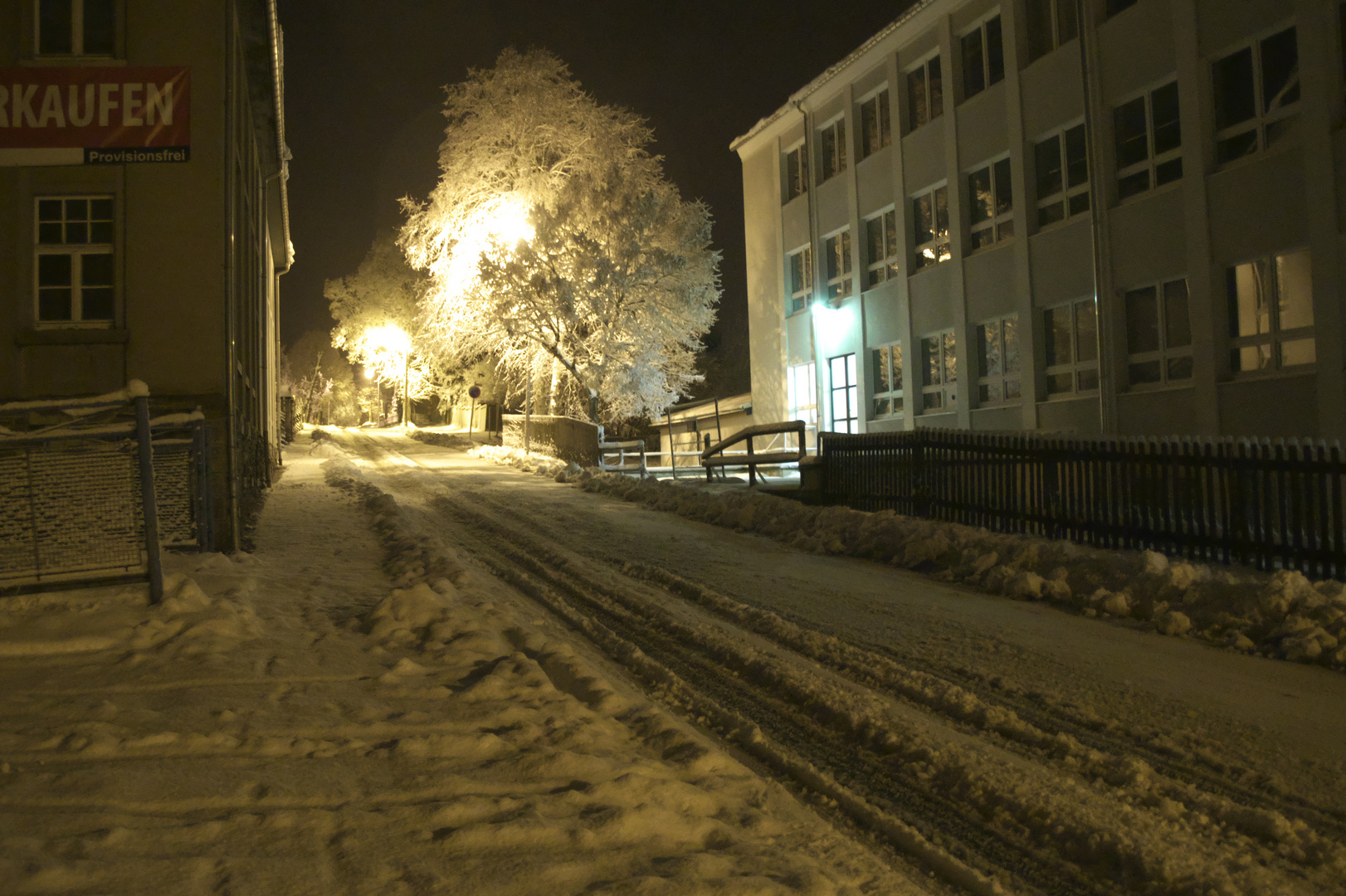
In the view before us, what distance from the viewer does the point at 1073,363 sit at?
1803 cm

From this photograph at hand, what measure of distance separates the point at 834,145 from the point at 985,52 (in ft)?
21.3

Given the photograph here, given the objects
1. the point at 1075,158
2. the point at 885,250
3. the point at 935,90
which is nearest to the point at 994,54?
the point at 935,90

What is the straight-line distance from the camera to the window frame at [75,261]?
35.7 ft

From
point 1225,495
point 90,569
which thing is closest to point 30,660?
point 90,569

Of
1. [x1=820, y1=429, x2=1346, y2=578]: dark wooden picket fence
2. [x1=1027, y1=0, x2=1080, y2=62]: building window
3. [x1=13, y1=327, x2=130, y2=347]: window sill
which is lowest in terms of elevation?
[x1=820, y1=429, x2=1346, y2=578]: dark wooden picket fence

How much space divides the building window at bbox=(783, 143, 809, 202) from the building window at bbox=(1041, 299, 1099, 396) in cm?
1077

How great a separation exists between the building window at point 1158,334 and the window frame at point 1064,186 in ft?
7.62

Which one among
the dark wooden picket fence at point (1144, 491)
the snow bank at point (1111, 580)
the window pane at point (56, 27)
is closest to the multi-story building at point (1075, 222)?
the dark wooden picket fence at point (1144, 491)

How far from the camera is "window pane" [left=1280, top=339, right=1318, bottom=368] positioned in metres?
13.4

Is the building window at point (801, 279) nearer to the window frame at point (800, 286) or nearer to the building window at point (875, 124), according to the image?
the window frame at point (800, 286)

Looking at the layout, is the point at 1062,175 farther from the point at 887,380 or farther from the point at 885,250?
the point at 887,380

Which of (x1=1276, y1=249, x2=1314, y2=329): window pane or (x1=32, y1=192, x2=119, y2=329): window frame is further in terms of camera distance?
(x1=1276, y1=249, x2=1314, y2=329): window pane

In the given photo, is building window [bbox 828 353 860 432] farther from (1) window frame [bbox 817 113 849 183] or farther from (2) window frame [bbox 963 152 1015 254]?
(1) window frame [bbox 817 113 849 183]

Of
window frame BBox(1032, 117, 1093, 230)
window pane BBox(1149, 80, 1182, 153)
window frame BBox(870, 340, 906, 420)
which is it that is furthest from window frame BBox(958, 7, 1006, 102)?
window frame BBox(870, 340, 906, 420)
